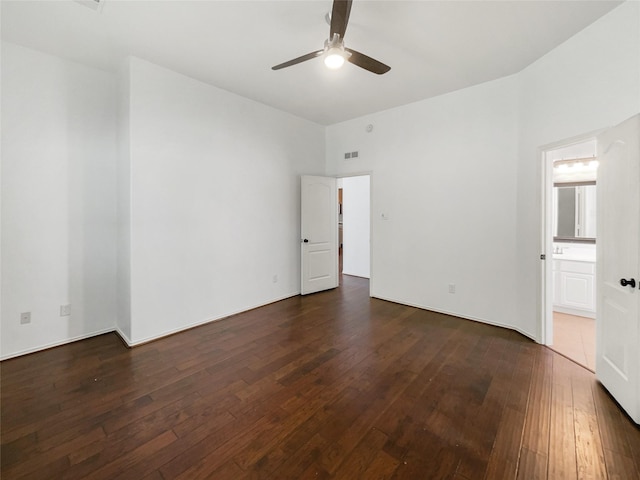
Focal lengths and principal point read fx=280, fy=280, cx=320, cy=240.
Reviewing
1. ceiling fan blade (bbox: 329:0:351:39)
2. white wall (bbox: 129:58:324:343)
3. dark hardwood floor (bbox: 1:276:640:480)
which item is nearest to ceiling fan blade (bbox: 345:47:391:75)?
ceiling fan blade (bbox: 329:0:351:39)

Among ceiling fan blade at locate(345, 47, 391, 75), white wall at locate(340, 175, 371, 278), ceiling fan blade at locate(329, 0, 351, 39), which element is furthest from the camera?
white wall at locate(340, 175, 371, 278)

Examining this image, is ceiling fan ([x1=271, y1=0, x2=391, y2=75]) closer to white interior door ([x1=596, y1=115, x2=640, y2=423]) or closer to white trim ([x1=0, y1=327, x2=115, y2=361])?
white interior door ([x1=596, y1=115, x2=640, y2=423])

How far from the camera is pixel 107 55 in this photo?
117 inches

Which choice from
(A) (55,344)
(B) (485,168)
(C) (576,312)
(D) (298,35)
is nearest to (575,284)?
(C) (576,312)

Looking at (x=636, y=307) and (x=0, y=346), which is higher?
(x=636, y=307)

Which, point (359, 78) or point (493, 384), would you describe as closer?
point (493, 384)

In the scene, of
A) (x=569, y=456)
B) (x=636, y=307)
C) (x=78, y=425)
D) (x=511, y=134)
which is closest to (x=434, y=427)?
(x=569, y=456)

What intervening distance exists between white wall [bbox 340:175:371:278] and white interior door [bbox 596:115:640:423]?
4.38 meters

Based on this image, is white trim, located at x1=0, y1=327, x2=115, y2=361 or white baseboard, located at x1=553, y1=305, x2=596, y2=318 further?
white baseboard, located at x1=553, y1=305, x2=596, y2=318

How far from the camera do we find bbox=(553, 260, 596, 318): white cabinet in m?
3.76

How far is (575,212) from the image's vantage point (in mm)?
4230

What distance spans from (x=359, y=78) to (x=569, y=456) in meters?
3.87

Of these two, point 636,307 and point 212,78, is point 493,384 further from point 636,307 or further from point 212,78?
point 212,78

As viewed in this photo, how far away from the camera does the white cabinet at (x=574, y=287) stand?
12.3 ft
